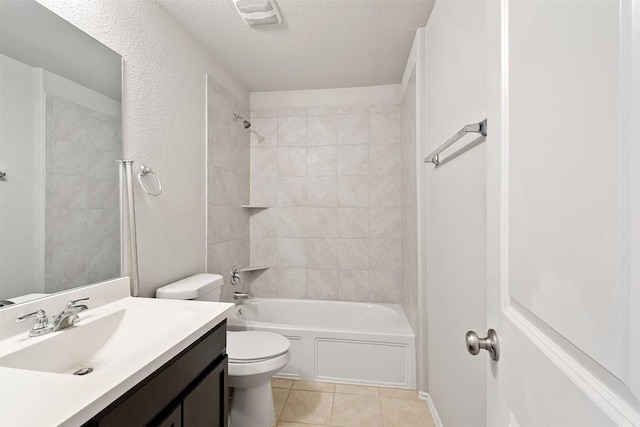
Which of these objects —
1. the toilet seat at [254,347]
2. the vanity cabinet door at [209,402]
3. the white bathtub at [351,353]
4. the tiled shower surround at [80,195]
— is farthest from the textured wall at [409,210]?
the tiled shower surround at [80,195]

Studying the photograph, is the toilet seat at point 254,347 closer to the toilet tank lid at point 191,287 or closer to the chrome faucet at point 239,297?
the toilet tank lid at point 191,287

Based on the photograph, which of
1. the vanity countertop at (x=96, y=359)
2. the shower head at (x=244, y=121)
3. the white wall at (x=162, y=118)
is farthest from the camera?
the shower head at (x=244, y=121)

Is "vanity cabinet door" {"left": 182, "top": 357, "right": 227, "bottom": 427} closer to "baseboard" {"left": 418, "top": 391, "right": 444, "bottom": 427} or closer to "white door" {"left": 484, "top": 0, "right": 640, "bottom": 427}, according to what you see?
"white door" {"left": 484, "top": 0, "right": 640, "bottom": 427}

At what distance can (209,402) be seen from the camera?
1.16 m

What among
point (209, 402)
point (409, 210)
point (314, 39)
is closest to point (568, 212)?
point (209, 402)

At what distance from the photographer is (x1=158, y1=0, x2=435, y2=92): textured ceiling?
1772 mm

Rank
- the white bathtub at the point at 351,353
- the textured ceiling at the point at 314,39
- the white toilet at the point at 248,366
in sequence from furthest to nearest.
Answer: the white bathtub at the point at 351,353 → the textured ceiling at the point at 314,39 → the white toilet at the point at 248,366

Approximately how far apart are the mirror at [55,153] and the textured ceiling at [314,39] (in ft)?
2.42

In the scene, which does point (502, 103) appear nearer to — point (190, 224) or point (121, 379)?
point (121, 379)

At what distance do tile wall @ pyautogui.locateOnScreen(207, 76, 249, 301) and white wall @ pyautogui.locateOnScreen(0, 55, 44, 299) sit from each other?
117 cm

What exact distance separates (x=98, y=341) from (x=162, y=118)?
1181 millimetres

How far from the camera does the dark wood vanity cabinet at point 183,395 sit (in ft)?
2.44

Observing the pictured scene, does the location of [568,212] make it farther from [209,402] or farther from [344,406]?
[344,406]

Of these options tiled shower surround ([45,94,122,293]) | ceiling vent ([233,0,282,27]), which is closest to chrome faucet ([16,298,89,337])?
tiled shower surround ([45,94,122,293])
